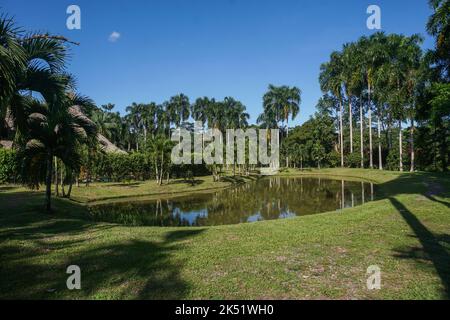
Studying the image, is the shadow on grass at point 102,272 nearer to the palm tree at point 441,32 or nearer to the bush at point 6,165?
the palm tree at point 441,32

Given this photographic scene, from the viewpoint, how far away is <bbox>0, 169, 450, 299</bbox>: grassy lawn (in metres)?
5.30

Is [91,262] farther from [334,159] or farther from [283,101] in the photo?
[283,101]

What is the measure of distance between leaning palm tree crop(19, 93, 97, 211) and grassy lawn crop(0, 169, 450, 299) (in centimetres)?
354

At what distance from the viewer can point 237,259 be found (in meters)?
7.02

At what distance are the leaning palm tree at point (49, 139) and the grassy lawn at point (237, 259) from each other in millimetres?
3542

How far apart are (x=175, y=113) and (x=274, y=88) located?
27843 millimetres

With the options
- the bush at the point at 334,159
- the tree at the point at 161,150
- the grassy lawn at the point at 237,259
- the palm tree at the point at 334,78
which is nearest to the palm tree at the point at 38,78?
the grassy lawn at the point at 237,259

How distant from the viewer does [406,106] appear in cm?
3894

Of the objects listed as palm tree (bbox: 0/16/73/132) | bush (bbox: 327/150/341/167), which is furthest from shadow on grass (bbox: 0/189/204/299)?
bush (bbox: 327/150/341/167)

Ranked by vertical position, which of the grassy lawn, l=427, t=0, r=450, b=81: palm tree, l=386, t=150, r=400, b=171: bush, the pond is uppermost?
l=427, t=0, r=450, b=81: palm tree

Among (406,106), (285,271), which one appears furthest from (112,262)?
(406,106)

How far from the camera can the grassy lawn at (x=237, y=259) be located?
5.30m

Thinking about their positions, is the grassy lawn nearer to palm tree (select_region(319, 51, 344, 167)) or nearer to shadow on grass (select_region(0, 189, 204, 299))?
shadow on grass (select_region(0, 189, 204, 299))
